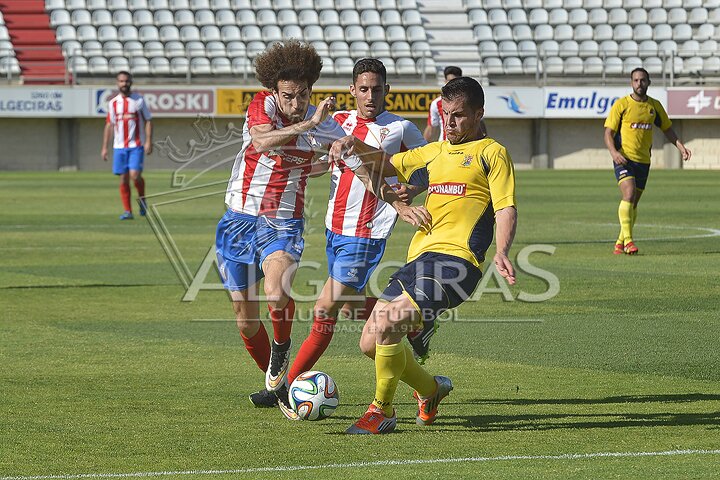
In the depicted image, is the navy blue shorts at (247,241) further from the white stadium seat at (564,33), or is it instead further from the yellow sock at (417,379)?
the white stadium seat at (564,33)

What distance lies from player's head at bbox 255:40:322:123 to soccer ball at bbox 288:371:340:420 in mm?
1448

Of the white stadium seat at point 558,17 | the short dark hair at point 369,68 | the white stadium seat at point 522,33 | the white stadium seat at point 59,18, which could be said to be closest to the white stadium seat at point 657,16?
the white stadium seat at point 558,17

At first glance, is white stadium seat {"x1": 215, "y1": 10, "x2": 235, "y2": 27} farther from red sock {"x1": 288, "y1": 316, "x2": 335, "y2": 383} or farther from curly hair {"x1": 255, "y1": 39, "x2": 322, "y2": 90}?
red sock {"x1": 288, "y1": 316, "x2": 335, "y2": 383}

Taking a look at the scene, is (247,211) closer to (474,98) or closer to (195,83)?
(474,98)

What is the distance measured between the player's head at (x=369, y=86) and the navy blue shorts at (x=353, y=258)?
77cm

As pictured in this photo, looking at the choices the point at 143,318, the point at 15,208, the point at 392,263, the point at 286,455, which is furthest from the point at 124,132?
the point at 286,455

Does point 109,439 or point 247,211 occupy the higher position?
point 247,211

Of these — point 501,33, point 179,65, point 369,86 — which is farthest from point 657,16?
point 369,86

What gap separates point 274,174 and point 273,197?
0.43 ft

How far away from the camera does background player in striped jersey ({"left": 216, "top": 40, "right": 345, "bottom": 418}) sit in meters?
6.41

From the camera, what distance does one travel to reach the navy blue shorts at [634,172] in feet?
47.5

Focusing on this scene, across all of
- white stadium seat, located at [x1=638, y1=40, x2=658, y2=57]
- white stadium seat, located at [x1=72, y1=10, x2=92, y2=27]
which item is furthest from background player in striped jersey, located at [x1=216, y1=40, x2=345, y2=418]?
white stadium seat, located at [x1=72, y1=10, x2=92, y2=27]

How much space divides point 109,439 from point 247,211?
167cm

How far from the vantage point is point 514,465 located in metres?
5.04
